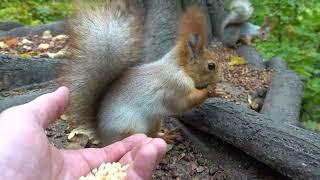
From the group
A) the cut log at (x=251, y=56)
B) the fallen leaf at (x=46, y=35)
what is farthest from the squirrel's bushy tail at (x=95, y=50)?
the fallen leaf at (x=46, y=35)

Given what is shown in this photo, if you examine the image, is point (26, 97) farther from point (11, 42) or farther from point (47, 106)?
point (11, 42)

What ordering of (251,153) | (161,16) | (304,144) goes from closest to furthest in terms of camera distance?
(304,144), (251,153), (161,16)

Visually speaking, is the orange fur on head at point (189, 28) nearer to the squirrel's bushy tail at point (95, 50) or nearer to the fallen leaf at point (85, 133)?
the squirrel's bushy tail at point (95, 50)

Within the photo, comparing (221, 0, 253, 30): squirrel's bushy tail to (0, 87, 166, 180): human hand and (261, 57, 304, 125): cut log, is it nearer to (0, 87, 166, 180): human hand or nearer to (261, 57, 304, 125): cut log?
(261, 57, 304, 125): cut log

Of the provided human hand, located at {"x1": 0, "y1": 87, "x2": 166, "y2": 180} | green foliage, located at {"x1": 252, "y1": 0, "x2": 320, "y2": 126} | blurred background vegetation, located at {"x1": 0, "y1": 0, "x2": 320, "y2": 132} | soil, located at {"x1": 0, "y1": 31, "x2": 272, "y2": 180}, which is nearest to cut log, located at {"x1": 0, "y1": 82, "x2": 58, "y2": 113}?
soil, located at {"x1": 0, "y1": 31, "x2": 272, "y2": 180}

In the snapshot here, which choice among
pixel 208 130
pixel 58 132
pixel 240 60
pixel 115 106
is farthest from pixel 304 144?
pixel 240 60

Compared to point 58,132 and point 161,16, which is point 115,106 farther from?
point 161,16
